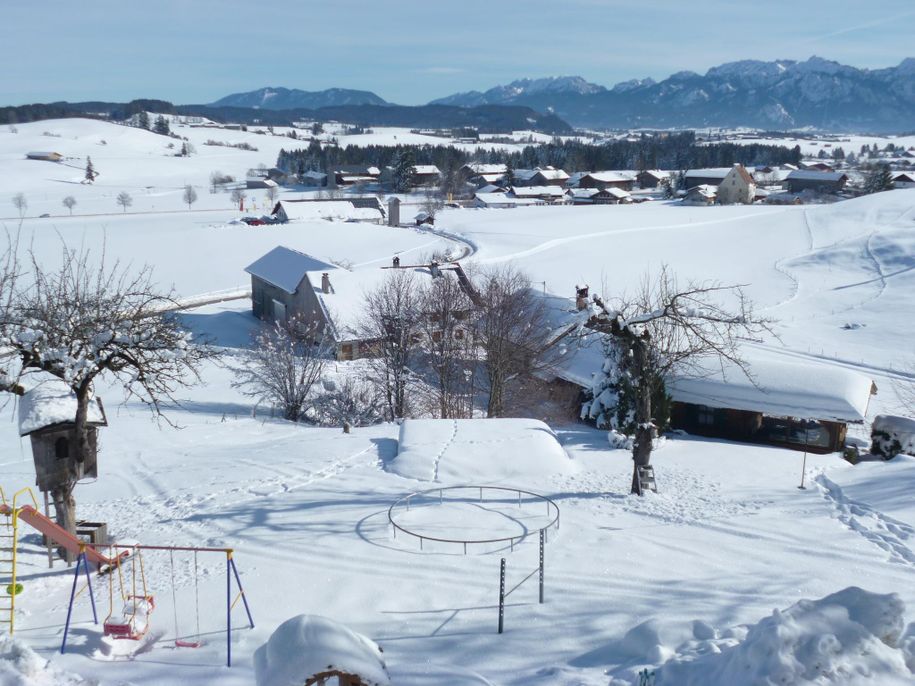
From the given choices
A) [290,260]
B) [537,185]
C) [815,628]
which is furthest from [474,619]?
[537,185]

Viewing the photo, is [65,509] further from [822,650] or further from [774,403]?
[774,403]

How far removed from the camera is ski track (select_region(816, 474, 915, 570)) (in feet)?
40.7

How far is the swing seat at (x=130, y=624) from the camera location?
358 inches

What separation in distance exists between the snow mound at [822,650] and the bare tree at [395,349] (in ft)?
69.7

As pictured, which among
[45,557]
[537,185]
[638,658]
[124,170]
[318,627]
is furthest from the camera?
[124,170]

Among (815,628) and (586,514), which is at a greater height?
(815,628)

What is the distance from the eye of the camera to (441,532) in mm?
13016

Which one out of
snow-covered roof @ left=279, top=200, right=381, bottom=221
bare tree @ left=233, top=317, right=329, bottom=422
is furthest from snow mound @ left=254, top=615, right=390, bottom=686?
snow-covered roof @ left=279, top=200, right=381, bottom=221

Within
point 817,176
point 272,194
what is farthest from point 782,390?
point 817,176

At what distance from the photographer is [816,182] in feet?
411

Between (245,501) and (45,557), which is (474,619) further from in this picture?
(45,557)

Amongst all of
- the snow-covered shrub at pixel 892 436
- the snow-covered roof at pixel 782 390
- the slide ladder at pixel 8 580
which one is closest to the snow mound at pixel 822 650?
the slide ladder at pixel 8 580

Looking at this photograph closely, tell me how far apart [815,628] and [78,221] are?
302 feet

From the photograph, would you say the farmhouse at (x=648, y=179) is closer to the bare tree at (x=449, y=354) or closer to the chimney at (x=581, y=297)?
the chimney at (x=581, y=297)
